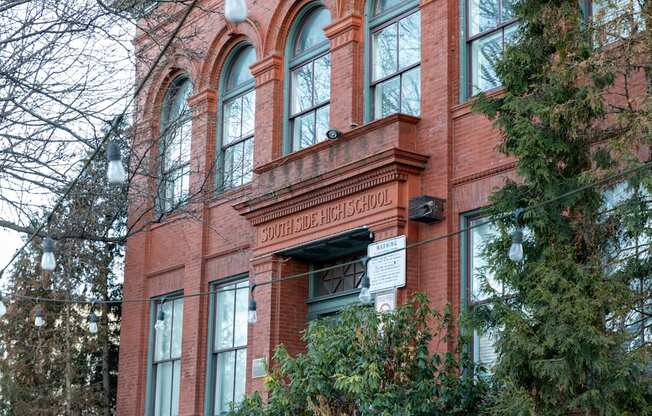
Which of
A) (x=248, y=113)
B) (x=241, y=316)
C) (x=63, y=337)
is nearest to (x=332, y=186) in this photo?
(x=241, y=316)

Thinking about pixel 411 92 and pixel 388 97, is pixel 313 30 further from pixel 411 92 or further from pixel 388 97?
pixel 411 92

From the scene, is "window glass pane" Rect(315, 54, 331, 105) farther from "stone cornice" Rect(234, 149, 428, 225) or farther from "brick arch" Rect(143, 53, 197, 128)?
"brick arch" Rect(143, 53, 197, 128)

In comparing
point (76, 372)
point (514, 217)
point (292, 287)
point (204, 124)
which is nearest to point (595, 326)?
point (514, 217)

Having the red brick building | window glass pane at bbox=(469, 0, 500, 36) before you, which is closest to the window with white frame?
the red brick building

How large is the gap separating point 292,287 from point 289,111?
3.15m

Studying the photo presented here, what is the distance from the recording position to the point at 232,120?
73.7 feet

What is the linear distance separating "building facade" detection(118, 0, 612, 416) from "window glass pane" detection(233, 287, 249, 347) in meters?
0.04

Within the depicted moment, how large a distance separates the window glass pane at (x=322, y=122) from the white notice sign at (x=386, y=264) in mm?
2944

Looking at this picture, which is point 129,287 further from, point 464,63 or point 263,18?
point 464,63

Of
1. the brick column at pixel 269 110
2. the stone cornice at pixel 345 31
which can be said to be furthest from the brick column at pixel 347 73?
the brick column at pixel 269 110

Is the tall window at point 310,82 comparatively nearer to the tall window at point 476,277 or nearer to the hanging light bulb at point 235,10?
the tall window at point 476,277

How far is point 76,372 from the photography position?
27047mm

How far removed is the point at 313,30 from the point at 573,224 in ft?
30.7

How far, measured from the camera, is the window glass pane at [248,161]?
21.3 metres
